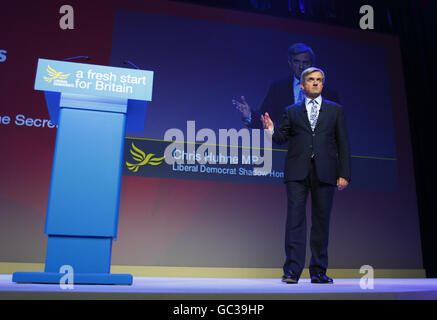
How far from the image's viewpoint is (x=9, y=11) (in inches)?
145

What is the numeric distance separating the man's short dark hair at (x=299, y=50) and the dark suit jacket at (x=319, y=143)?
2.01 m

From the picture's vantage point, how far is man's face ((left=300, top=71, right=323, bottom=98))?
2246mm

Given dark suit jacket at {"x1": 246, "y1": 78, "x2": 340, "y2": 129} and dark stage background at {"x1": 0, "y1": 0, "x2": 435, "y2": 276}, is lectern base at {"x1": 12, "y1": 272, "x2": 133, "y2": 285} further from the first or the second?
dark suit jacket at {"x1": 246, "y1": 78, "x2": 340, "y2": 129}

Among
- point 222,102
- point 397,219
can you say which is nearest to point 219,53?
point 222,102

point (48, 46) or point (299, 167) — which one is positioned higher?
point (48, 46)

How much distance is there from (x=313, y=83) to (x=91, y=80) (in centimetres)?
121

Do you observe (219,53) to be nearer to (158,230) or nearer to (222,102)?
(222,102)

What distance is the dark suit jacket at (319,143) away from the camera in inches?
85.8

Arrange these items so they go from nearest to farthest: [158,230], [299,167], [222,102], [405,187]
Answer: [299,167], [158,230], [222,102], [405,187]

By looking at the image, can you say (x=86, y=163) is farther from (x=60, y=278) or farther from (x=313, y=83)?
(x=313, y=83)

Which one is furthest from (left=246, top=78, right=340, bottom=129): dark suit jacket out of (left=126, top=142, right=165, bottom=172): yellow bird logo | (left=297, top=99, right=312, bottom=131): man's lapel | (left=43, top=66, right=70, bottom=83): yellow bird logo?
(left=43, top=66, right=70, bottom=83): yellow bird logo

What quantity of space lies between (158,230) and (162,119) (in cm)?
103

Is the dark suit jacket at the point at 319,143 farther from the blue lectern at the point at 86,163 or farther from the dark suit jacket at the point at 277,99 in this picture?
the dark suit jacket at the point at 277,99

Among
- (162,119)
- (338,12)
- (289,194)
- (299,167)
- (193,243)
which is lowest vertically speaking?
(193,243)
